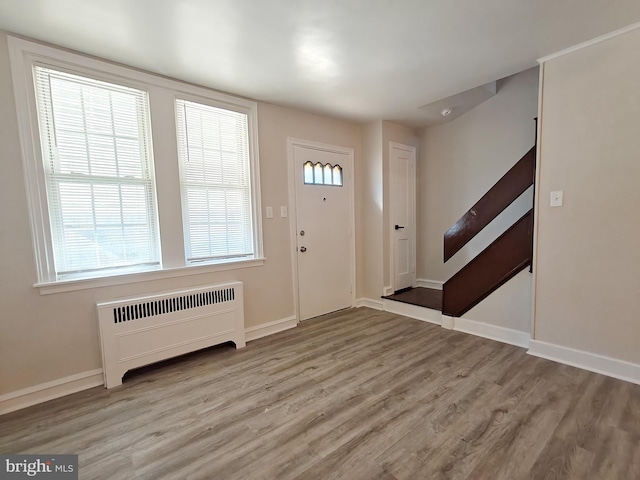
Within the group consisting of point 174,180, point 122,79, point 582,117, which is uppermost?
point 122,79

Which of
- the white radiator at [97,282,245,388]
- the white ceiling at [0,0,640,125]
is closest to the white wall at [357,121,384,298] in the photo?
the white ceiling at [0,0,640,125]

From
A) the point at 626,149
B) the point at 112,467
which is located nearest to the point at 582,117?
the point at 626,149

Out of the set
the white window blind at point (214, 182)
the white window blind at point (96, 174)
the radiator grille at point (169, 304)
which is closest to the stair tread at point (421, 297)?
the white window blind at point (214, 182)

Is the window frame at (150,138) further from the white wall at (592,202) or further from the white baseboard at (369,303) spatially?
the white wall at (592,202)

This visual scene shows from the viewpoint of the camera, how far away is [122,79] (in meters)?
2.29

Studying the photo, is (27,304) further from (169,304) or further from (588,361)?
(588,361)

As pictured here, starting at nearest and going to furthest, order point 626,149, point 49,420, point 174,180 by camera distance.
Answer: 1. point 49,420
2. point 626,149
3. point 174,180

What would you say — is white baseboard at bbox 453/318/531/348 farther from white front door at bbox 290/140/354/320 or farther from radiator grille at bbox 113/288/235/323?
radiator grille at bbox 113/288/235/323

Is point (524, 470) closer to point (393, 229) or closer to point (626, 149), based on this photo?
point (626, 149)

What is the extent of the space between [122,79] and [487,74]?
3.04m

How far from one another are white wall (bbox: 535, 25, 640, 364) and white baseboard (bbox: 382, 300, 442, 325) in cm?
101

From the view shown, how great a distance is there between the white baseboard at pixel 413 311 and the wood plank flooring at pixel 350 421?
2.31 feet

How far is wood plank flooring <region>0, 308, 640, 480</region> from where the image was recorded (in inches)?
57.0

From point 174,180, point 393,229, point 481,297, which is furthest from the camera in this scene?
point 393,229
